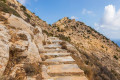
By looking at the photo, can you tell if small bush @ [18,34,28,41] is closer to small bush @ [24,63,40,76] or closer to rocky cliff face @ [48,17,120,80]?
small bush @ [24,63,40,76]

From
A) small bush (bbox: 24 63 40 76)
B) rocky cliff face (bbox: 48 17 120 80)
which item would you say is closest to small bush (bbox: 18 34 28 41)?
small bush (bbox: 24 63 40 76)

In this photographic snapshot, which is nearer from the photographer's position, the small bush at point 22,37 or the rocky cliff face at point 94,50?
the small bush at point 22,37

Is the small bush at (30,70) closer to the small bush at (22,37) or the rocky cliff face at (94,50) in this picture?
the small bush at (22,37)

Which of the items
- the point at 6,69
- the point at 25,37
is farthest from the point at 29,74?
the point at 25,37

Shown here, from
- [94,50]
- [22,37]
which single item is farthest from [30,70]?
[94,50]

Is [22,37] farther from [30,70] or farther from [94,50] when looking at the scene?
[94,50]

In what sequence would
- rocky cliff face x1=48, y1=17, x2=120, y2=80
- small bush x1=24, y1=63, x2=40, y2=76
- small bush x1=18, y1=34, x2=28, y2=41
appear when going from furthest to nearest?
rocky cliff face x1=48, y1=17, x2=120, y2=80
small bush x1=18, y1=34, x2=28, y2=41
small bush x1=24, y1=63, x2=40, y2=76

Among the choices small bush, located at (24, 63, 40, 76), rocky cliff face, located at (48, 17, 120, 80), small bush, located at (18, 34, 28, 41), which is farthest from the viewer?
rocky cliff face, located at (48, 17, 120, 80)

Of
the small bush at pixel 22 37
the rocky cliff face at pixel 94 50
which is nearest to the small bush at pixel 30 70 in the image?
the small bush at pixel 22 37

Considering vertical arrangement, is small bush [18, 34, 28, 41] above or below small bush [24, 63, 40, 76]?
above

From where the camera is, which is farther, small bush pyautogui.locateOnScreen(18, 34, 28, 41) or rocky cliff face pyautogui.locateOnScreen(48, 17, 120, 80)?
rocky cliff face pyautogui.locateOnScreen(48, 17, 120, 80)

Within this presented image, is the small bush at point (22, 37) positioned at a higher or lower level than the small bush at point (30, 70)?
higher

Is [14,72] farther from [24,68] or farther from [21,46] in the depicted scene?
[21,46]

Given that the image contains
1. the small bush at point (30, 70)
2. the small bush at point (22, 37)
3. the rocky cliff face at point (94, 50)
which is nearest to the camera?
the small bush at point (30, 70)
